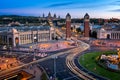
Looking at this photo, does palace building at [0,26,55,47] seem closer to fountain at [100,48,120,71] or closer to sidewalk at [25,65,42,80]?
sidewalk at [25,65,42,80]

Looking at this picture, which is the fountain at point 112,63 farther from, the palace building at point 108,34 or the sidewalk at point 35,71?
the palace building at point 108,34

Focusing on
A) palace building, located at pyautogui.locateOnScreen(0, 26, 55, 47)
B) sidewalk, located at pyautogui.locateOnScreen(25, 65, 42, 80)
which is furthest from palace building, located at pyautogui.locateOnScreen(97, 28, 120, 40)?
sidewalk, located at pyautogui.locateOnScreen(25, 65, 42, 80)

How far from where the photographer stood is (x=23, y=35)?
100m

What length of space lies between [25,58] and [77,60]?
16.0 metres

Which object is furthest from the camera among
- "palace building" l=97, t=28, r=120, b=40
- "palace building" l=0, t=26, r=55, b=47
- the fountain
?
"palace building" l=97, t=28, r=120, b=40

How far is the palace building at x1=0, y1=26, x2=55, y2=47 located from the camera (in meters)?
95.4

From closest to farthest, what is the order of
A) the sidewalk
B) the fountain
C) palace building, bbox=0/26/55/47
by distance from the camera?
1. the sidewalk
2. the fountain
3. palace building, bbox=0/26/55/47

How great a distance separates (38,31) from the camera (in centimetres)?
10800

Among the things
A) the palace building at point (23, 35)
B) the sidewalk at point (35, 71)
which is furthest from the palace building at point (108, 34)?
the sidewalk at point (35, 71)

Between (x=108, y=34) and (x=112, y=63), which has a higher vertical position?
(x=108, y=34)

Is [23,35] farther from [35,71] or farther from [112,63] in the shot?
[112,63]

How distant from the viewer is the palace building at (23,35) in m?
95.4

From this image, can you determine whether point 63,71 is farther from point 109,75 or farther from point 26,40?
point 26,40

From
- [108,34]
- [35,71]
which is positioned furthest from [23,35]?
[35,71]
